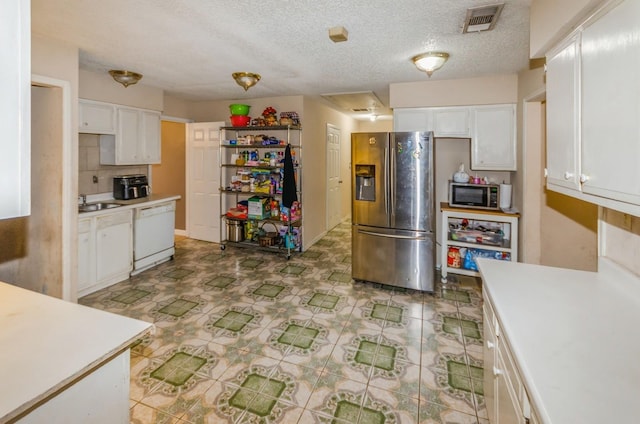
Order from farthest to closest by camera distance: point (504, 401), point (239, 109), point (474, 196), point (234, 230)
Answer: point (234, 230), point (239, 109), point (474, 196), point (504, 401)

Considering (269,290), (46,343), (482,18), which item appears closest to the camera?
(46,343)

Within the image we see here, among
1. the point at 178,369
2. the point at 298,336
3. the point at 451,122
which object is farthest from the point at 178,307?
the point at 451,122

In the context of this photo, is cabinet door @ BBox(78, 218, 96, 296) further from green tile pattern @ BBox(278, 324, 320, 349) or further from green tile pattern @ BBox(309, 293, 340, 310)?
green tile pattern @ BBox(309, 293, 340, 310)

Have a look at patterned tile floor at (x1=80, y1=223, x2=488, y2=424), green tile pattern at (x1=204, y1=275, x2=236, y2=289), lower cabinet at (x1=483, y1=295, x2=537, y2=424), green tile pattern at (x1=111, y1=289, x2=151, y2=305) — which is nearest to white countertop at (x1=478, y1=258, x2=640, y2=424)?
lower cabinet at (x1=483, y1=295, x2=537, y2=424)

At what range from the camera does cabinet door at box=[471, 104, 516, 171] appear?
12.5 feet

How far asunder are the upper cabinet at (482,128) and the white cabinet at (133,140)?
3687 millimetres

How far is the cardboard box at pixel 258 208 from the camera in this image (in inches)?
204

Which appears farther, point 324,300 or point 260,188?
point 260,188

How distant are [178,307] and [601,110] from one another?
3554 mm

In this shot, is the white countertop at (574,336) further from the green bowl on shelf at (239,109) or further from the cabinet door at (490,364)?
the green bowl on shelf at (239,109)

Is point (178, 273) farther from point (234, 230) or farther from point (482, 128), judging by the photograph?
point (482, 128)

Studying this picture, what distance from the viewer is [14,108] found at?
2.23 ft

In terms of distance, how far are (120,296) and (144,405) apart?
194 cm

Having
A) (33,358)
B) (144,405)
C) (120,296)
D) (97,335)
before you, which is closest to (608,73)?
(97,335)
